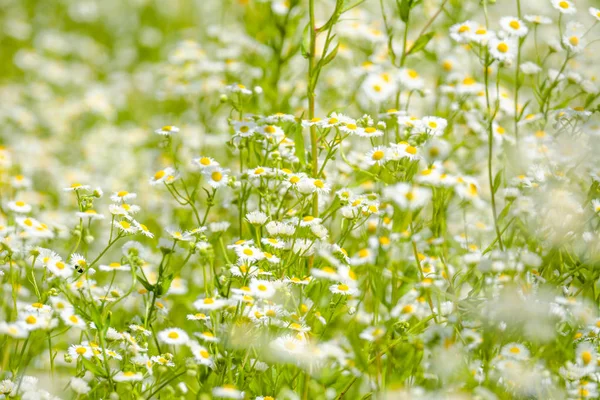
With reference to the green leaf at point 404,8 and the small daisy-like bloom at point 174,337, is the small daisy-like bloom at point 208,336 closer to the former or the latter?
the small daisy-like bloom at point 174,337

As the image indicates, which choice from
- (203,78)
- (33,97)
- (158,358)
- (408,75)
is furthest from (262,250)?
(33,97)

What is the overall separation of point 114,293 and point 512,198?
1339mm

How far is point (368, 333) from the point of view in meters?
1.97

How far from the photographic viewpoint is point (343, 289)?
6.99ft

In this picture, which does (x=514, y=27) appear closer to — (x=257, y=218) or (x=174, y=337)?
(x=257, y=218)

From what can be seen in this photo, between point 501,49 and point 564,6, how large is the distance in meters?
0.39

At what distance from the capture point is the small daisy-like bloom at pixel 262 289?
76.5 inches

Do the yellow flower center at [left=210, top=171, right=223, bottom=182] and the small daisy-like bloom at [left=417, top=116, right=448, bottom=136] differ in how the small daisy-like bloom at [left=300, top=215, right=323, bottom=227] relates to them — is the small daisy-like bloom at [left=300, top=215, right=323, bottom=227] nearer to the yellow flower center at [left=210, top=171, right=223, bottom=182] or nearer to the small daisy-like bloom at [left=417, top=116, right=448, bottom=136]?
the yellow flower center at [left=210, top=171, right=223, bottom=182]

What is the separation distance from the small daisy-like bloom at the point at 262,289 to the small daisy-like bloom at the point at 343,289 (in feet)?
0.63

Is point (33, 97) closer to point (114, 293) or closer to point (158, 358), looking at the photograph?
point (114, 293)

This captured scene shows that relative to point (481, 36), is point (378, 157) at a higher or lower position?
lower

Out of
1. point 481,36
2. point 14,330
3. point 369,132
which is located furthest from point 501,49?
point 14,330

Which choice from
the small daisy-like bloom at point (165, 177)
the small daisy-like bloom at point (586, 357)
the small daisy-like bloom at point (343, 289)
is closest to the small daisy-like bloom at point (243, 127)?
the small daisy-like bloom at point (165, 177)

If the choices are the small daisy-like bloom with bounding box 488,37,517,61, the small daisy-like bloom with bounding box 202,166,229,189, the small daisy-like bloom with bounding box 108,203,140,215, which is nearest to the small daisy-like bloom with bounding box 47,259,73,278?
the small daisy-like bloom with bounding box 108,203,140,215
